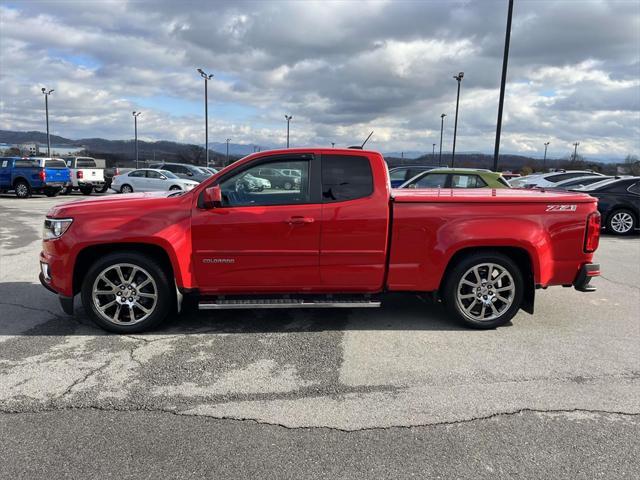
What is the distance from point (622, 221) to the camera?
1270 centimetres

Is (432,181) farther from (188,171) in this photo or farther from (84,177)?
(84,177)

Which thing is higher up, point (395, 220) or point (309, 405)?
point (395, 220)

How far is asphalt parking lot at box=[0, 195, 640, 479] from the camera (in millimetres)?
2793

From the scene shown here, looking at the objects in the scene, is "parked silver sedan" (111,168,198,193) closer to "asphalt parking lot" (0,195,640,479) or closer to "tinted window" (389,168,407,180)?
"tinted window" (389,168,407,180)

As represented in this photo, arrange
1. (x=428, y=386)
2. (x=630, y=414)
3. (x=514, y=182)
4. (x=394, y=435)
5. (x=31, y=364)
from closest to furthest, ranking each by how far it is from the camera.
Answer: (x=394, y=435) → (x=630, y=414) → (x=428, y=386) → (x=31, y=364) → (x=514, y=182)

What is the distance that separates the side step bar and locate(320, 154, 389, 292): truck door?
0.58ft

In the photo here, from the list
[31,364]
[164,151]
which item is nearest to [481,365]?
[31,364]

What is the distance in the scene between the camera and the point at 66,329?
4.89 meters

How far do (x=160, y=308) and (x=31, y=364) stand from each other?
1.16 m

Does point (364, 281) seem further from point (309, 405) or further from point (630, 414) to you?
point (630, 414)

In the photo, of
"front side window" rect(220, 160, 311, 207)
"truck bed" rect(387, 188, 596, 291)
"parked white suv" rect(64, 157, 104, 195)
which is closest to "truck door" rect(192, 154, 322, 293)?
"front side window" rect(220, 160, 311, 207)

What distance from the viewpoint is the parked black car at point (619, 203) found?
12.6 meters

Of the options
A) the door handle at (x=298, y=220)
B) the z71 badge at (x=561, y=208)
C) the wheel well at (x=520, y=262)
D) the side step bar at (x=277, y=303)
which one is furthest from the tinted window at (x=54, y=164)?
the z71 badge at (x=561, y=208)

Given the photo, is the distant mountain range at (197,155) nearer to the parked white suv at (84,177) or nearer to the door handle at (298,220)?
the parked white suv at (84,177)
